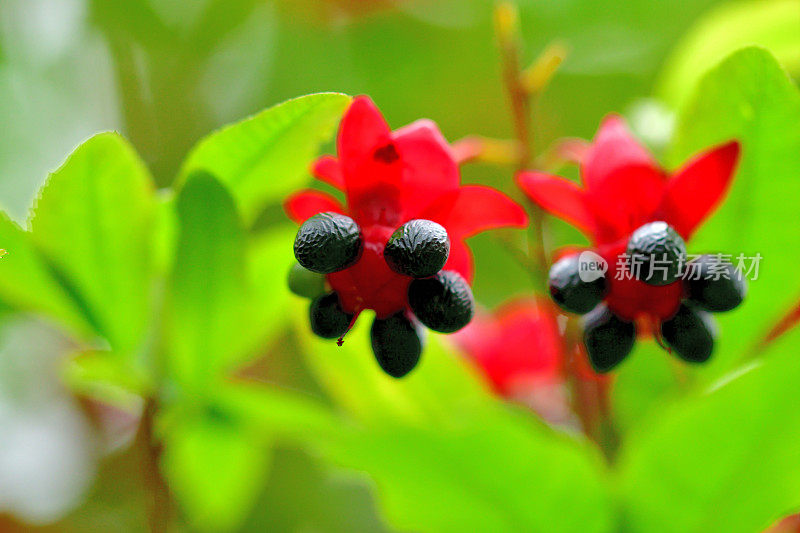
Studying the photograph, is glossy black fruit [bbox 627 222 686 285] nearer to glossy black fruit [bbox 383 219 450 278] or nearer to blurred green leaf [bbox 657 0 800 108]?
glossy black fruit [bbox 383 219 450 278]

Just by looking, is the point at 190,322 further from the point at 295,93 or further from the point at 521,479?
the point at 295,93

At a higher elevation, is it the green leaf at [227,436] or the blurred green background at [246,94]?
the blurred green background at [246,94]

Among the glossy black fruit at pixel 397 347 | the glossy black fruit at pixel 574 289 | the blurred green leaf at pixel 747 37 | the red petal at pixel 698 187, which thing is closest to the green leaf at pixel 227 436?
the glossy black fruit at pixel 397 347

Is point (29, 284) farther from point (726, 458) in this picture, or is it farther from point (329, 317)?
point (726, 458)

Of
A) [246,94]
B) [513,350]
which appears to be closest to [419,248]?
[513,350]

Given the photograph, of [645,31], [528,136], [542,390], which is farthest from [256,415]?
[645,31]

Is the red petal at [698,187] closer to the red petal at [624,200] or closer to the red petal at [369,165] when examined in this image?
the red petal at [624,200]
